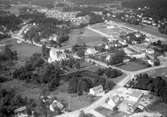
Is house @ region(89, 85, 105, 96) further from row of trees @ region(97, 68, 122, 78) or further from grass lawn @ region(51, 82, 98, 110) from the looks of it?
row of trees @ region(97, 68, 122, 78)

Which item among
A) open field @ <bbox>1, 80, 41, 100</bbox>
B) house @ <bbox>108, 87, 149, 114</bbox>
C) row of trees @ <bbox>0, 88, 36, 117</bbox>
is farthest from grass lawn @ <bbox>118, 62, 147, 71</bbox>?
row of trees @ <bbox>0, 88, 36, 117</bbox>

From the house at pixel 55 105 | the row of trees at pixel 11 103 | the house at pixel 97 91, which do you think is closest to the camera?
the row of trees at pixel 11 103

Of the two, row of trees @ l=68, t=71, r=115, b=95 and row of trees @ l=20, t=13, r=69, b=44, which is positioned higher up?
row of trees @ l=20, t=13, r=69, b=44

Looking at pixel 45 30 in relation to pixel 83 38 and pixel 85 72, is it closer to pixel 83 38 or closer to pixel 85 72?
pixel 83 38

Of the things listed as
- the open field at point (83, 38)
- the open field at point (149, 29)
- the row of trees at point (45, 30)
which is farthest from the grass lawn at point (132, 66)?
the open field at point (149, 29)

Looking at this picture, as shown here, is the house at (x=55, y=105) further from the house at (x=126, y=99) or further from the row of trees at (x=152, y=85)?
the row of trees at (x=152, y=85)

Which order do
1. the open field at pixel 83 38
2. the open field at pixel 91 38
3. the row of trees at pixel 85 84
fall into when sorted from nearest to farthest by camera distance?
the row of trees at pixel 85 84 < the open field at pixel 83 38 < the open field at pixel 91 38

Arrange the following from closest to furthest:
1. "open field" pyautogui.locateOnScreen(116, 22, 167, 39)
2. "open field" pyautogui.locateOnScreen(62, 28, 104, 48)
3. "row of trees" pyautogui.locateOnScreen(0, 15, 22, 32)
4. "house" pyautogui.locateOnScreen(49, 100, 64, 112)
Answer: "house" pyautogui.locateOnScreen(49, 100, 64, 112) < "open field" pyautogui.locateOnScreen(62, 28, 104, 48) < "open field" pyautogui.locateOnScreen(116, 22, 167, 39) < "row of trees" pyautogui.locateOnScreen(0, 15, 22, 32)

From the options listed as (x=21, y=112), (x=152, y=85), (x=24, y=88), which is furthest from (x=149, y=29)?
(x=21, y=112)
